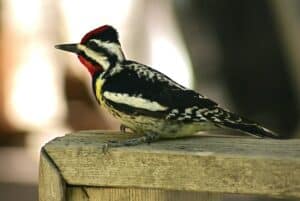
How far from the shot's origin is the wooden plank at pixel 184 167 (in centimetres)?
213

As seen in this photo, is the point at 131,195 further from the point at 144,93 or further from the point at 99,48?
the point at 99,48

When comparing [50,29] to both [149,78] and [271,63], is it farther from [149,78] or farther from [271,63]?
[149,78]

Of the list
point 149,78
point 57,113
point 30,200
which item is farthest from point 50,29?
point 149,78

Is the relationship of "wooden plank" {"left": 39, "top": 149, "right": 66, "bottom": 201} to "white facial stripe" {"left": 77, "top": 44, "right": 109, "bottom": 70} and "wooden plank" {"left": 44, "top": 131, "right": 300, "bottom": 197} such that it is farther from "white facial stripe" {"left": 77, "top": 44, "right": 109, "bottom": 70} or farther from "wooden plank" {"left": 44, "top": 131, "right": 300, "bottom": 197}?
"white facial stripe" {"left": 77, "top": 44, "right": 109, "bottom": 70}

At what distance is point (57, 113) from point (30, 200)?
42.1 inches

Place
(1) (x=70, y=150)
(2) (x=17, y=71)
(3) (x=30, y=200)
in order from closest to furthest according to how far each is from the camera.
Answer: (1) (x=70, y=150)
(3) (x=30, y=200)
(2) (x=17, y=71)

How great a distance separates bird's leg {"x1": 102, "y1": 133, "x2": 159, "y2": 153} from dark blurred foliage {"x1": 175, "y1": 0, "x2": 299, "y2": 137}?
8.05 feet

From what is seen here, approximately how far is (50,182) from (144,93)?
0.37 meters

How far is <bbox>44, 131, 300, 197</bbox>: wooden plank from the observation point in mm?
2129

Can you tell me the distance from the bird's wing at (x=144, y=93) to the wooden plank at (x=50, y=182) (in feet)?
0.97

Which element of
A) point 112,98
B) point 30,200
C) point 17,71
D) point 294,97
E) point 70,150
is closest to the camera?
point 70,150

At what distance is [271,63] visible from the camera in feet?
17.0

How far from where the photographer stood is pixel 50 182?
2.19m

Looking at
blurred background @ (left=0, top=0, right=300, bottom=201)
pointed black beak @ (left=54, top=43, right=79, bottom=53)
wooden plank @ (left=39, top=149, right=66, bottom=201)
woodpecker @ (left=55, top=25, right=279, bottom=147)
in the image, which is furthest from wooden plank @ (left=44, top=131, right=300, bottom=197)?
blurred background @ (left=0, top=0, right=300, bottom=201)
